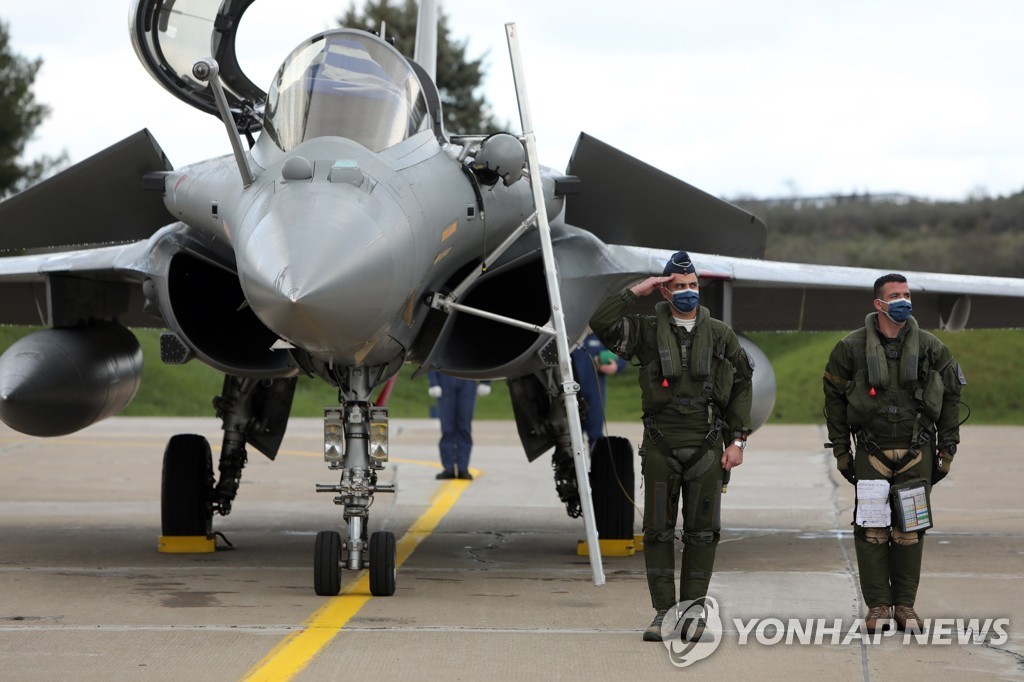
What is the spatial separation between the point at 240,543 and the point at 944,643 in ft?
18.9

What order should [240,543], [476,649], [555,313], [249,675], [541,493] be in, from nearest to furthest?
[249,675]
[476,649]
[555,313]
[240,543]
[541,493]

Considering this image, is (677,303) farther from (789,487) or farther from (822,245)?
(822,245)

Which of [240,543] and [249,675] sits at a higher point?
[249,675]

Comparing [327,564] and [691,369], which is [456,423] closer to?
[327,564]

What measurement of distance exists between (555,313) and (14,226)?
421 centimetres

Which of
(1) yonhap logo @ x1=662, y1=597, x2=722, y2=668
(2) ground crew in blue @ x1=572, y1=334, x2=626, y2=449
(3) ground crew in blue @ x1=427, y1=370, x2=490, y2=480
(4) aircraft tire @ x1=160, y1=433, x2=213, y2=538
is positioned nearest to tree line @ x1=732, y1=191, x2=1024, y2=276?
(2) ground crew in blue @ x1=572, y1=334, x2=626, y2=449

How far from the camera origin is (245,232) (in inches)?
273

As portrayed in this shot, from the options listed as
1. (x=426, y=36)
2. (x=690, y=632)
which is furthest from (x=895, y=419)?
(x=426, y=36)

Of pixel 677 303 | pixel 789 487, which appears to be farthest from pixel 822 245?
pixel 677 303

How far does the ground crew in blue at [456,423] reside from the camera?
16266 mm

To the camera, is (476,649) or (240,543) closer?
(476,649)

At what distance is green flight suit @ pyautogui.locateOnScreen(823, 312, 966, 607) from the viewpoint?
274 inches

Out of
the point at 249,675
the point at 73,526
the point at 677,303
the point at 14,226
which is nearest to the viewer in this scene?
the point at 249,675

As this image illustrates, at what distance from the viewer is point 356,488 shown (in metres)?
7.62
